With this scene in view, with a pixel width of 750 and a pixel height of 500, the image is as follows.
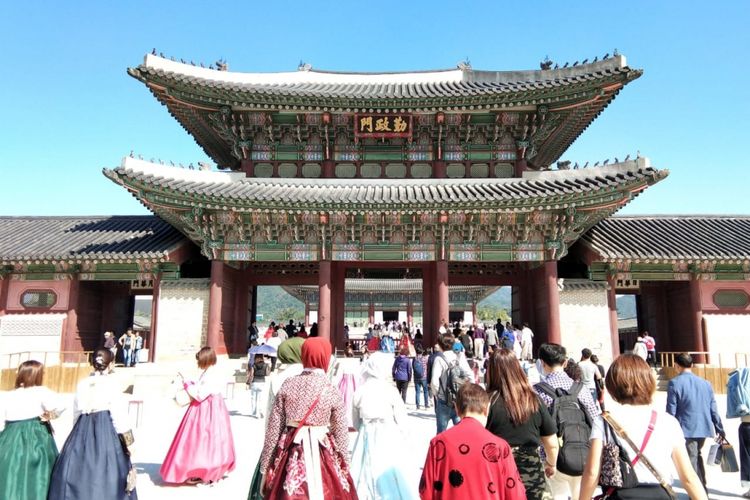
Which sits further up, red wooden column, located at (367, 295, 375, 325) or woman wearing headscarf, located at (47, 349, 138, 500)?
red wooden column, located at (367, 295, 375, 325)

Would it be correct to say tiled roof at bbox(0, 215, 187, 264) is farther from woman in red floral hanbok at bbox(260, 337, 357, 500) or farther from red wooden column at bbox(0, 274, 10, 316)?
woman in red floral hanbok at bbox(260, 337, 357, 500)

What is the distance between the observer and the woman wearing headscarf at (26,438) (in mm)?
5465

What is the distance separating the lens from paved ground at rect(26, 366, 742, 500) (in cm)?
717

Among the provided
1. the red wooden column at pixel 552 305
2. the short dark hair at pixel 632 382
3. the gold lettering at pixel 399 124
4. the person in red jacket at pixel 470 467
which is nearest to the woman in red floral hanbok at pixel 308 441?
the person in red jacket at pixel 470 467

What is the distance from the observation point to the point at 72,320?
1861 centimetres

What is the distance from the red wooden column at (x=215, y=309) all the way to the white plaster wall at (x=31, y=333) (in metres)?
5.75

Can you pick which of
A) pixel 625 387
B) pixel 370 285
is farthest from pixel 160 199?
pixel 370 285

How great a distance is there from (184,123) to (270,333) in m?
9.08

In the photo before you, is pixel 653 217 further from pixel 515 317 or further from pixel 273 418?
pixel 273 418

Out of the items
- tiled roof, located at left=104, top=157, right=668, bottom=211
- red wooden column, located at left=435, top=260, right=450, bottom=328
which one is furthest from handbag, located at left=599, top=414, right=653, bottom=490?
red wooden column, located at left=435, top=260, right=450, bottom=328

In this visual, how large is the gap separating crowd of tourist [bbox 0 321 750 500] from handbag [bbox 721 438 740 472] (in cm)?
30

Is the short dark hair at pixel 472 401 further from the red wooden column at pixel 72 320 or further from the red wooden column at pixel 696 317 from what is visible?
the red wooden column at pixel 72 320

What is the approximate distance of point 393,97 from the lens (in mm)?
18422

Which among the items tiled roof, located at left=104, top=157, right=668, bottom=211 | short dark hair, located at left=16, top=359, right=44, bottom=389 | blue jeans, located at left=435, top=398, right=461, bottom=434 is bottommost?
blue jeans, located at left=435, top=398, right=461, bottom=434
